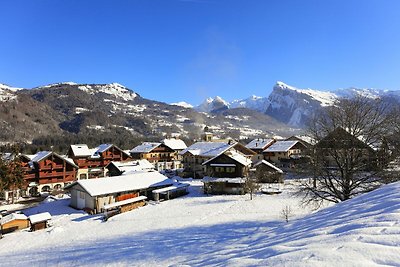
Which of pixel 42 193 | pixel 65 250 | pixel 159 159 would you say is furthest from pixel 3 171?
pixel 159 159

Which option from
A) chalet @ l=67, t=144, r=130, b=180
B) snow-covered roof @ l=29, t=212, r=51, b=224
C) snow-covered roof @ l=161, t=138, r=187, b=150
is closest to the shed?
snow-covered roof @ l=29, t=212, r=51, b=224

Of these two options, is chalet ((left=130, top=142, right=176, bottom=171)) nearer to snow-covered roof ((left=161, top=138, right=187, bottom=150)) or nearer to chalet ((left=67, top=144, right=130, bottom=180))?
snow-covered roof ((left=161, top=138, right=187, bottom=150))

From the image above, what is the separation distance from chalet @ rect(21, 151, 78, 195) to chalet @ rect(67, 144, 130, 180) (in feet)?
39.1

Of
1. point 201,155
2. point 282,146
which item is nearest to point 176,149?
point 201,155

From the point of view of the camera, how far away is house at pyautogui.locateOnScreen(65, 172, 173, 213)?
122 feet

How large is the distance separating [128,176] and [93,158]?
31.9 metres

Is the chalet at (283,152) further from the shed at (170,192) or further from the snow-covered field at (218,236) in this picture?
the shed at (170,192)

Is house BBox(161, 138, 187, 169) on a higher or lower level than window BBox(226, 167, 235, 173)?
higher

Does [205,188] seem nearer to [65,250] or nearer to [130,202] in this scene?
[130,202]

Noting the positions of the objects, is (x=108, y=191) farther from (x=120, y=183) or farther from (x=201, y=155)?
(x=201, y=155)

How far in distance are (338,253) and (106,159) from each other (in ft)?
242

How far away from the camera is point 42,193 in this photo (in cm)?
5400

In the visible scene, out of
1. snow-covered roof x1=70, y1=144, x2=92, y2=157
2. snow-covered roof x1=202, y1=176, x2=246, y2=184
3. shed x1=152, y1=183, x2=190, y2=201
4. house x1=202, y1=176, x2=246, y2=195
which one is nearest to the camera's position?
shed x1=152, y1=183, x2=190, y2=201

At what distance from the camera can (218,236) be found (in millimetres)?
16016
